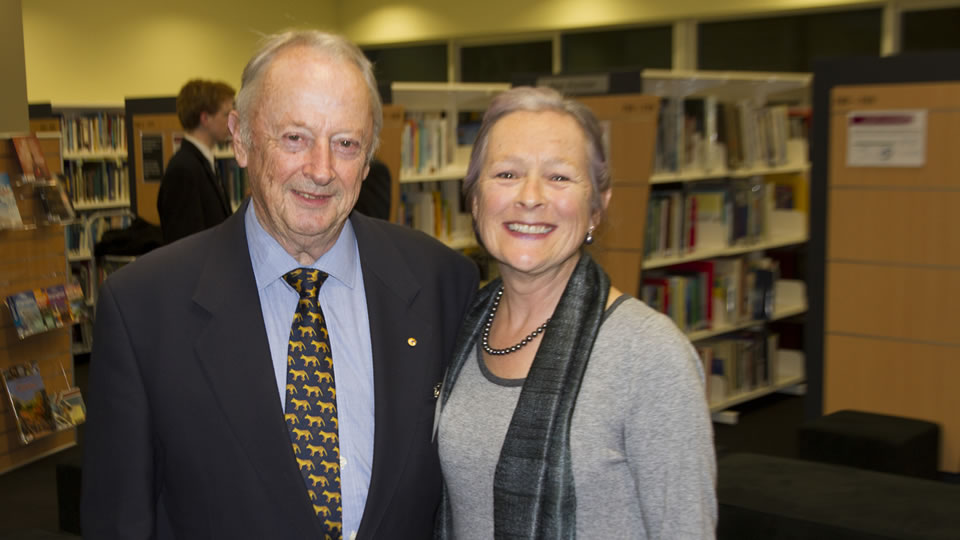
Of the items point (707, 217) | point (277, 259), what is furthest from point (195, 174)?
point (277, 259)

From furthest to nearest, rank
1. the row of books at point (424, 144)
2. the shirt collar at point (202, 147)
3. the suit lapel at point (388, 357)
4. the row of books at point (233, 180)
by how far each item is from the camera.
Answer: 1. the row of books at point (233, 180)
2. the row of books at point (424, 144)
3. the shirt collar at point (202, 147)
4. the suit lapel at point (388, 357)

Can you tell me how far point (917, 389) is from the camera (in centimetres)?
461

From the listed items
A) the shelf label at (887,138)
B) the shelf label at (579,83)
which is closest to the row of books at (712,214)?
the shelf label at (579,83)

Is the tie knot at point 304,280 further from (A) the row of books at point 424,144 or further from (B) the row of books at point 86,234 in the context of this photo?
(B) the row of books at point 86,234

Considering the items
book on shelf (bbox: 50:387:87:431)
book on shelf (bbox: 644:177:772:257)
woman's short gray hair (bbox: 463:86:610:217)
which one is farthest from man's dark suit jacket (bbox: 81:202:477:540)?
book on shelf (bbox: 644:177:772:257)

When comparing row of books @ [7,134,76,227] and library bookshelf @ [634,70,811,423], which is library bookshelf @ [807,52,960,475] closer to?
library bookshelf @ [634,70,811,423]

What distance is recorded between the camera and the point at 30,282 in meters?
5.46

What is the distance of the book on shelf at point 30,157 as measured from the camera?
520cm

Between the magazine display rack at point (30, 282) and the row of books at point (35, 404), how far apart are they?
2.8 inches

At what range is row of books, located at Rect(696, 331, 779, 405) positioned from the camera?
20.7 feet

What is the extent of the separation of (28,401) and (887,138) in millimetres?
4688

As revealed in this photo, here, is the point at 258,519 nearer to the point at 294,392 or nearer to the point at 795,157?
the point at 294,392

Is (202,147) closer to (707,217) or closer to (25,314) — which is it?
A: (25,314)

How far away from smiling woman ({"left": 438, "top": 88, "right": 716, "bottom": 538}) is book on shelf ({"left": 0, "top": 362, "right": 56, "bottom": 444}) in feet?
13.8
